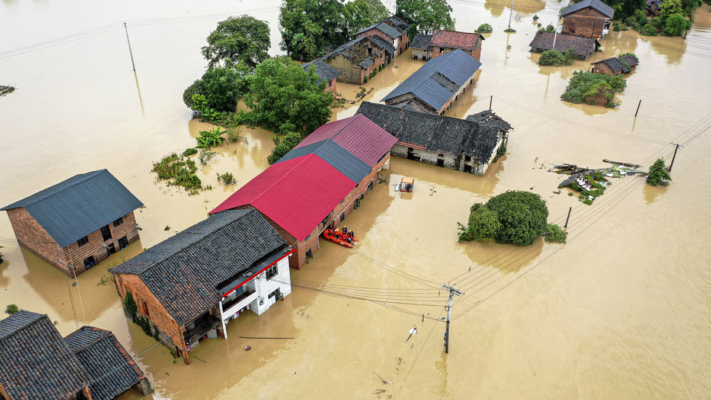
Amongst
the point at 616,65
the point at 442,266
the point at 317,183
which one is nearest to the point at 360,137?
the point at 317,183

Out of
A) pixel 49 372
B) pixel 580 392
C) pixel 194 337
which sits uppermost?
pixel 49 372

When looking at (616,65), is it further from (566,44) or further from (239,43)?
(239,43)

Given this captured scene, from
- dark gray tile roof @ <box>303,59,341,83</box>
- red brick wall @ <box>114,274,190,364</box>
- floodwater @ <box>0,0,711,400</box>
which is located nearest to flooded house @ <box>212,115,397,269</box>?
floodwater @ <box>0,0,711,400</box>

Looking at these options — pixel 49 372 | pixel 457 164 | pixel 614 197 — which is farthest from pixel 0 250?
pixel 614 197

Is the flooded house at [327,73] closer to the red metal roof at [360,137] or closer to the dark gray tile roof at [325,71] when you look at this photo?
the dark gray tile roof at [325,71]

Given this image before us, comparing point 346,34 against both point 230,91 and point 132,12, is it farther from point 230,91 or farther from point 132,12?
point 132,12

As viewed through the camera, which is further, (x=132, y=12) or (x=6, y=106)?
(x=132, y=12)

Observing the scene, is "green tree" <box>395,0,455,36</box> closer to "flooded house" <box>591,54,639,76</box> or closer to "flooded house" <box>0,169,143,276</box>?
"flooded house" <box>591,54,639,76</box>
